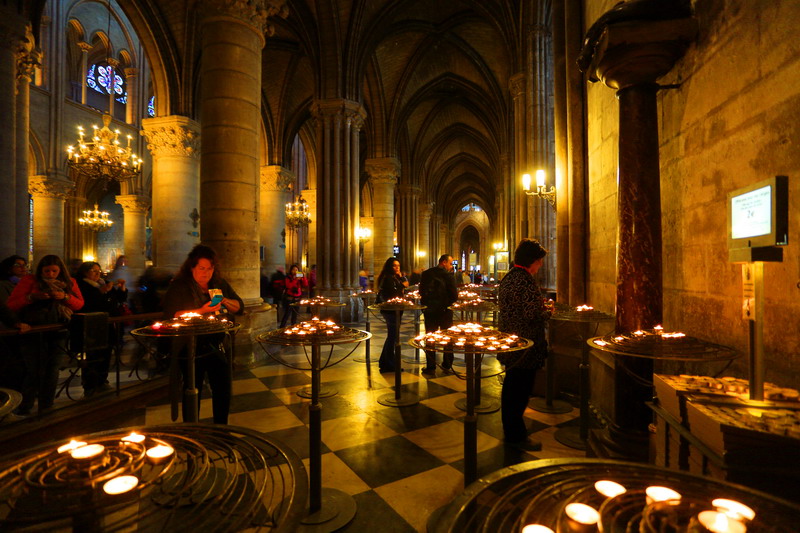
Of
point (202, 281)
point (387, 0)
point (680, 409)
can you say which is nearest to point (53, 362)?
point (202, 281)

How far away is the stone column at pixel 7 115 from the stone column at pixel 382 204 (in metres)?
11.1

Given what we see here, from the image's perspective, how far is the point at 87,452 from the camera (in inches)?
45.3

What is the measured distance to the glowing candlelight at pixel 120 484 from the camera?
96 centimetres

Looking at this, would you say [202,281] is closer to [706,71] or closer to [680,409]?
[680,409]

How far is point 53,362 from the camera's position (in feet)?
13.1

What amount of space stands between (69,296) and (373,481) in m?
3.88

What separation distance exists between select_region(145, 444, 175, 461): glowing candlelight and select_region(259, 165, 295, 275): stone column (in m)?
15.6

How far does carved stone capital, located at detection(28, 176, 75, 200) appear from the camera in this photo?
15234 mm

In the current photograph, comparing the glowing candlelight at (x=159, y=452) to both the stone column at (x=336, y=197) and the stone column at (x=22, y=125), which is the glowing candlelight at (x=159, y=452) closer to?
the stone column at (x=22, y=125)

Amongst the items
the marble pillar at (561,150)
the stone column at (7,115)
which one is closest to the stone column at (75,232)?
the stone column at (7,115)

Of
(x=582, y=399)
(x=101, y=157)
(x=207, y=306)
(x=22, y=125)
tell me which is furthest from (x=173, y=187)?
(x=582, y=399)

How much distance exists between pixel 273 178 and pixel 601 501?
689 inches

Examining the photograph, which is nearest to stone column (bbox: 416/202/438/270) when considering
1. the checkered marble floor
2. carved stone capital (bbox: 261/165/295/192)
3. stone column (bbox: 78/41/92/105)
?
Answer: carved stone capital (bbox: 261/165/295/192)

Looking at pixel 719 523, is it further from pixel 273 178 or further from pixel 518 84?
pixel 273 178
